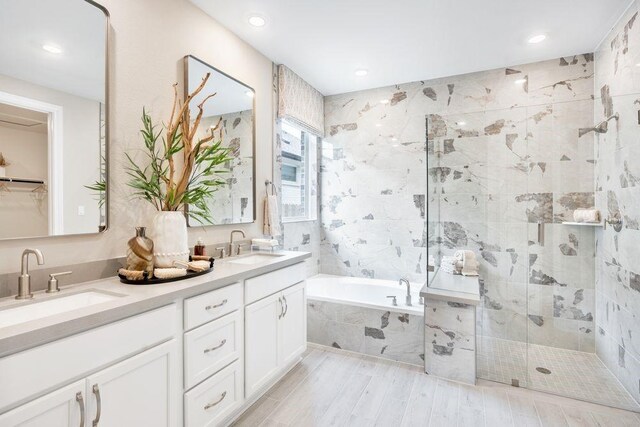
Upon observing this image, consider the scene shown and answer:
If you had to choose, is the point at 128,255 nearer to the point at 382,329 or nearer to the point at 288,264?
the point at 288,264

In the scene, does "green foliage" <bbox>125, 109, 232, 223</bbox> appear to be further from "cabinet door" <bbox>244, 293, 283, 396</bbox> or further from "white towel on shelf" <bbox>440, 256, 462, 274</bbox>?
"white towel on shelf" <bbox>440, 256, 462, 274</bbox>

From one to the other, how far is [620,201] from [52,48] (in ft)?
11.7

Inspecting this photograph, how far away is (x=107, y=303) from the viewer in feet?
3.92

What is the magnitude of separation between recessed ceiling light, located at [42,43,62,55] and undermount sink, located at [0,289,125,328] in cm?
111

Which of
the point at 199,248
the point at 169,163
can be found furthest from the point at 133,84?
the point at 199,248

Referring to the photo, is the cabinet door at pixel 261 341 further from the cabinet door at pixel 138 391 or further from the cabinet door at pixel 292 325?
the cabinet door at pixel 138 391

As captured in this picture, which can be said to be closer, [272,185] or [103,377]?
[103,377]

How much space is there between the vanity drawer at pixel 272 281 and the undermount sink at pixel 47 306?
2.42 feet

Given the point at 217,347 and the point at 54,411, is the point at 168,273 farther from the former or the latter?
the point at 54,411

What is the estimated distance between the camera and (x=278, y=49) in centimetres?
275

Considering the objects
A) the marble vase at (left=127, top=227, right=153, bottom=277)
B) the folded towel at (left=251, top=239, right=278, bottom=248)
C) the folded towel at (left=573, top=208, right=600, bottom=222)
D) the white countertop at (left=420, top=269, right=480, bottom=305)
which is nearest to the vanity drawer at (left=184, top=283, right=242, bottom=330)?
the marble vase at (left=127, top=227, right=153, bottom=277)

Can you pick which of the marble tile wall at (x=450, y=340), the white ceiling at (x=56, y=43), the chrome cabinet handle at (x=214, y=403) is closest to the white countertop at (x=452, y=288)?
the marble tile wall at (x=450, y=340)

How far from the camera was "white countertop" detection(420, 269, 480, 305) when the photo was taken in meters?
2.40

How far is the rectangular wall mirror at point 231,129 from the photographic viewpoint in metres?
2.19
